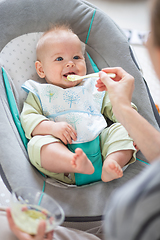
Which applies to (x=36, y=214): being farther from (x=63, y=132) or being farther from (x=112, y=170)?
(x=63, y=132)

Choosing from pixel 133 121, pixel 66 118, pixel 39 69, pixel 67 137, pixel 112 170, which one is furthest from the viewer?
pixel 39 69

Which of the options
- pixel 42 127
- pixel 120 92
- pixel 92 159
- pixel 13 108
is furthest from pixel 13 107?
pixel 120 92

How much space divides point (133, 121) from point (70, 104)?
0.49 meters

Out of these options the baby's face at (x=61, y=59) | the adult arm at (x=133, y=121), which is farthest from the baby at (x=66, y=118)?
the adult arm at (x=133, y=121)

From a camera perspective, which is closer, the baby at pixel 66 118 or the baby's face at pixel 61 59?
the baby at pixel 66 118

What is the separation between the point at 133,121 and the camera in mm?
760

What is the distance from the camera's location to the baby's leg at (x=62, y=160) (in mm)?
820

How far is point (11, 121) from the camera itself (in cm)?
104

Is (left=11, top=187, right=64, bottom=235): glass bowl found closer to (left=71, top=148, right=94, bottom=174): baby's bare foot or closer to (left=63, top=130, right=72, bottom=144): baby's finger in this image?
(left=71, top=148, right=94, bottom=174): baby's bare foot

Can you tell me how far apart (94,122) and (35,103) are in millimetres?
301

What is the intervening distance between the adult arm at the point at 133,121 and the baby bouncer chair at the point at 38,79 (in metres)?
0.30

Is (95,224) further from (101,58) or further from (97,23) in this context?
(97,23)

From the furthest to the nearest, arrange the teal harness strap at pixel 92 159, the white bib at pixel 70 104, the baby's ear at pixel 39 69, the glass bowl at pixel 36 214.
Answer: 1. the baby's ear at pixel 39 69
2. the white bib at pixel 70 104
3. the teal harness strap at pixel 92 159
4. the glass bowl at pixel 36 214

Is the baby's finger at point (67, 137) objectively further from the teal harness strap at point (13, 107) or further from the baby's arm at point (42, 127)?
the teal harness strap at point (13, 107)
